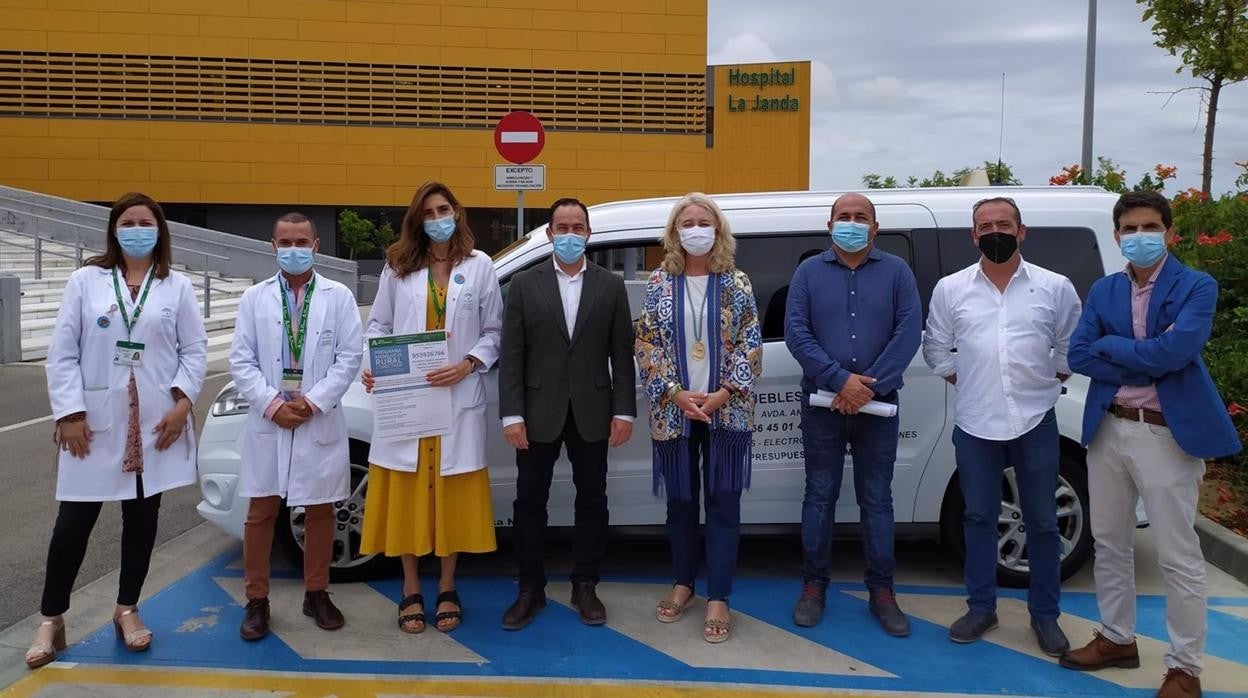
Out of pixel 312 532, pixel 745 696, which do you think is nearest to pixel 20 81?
pixel 312 532

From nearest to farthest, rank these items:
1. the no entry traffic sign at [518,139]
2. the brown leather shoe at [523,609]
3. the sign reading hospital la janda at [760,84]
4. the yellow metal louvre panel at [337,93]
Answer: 1. the brown leather shoe at [523,609]
2. the no entry traffic sign at [518,139]
3. the yellow metal louvre panel at [337,93]
4. the sign reading hospital la janda at [760,84]

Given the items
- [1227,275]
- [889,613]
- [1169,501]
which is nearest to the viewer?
[1169,501]

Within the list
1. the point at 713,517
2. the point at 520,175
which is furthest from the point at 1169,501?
the point at 520,175

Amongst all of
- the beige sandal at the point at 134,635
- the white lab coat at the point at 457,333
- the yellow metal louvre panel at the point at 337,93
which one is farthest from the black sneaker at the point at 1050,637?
the yellow metal louvre panel at the point at 337,93

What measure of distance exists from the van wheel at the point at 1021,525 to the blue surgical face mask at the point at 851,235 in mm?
1433

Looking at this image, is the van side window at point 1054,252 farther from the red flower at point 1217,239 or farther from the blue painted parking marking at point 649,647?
the red flower at point 1217,239

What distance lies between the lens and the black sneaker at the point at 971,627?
416cm

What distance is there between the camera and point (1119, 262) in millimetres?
4695

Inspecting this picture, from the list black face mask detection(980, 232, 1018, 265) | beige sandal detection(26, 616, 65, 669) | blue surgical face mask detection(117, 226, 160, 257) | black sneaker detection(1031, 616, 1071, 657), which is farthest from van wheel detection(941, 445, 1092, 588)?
beige sandal detection(26, 616, 65, 669)

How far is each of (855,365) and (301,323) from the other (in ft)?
8.38

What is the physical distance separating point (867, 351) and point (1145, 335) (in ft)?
3.65

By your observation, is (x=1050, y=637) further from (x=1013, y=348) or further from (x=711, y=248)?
(x=711, y=248)

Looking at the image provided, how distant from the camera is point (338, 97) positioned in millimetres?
28922

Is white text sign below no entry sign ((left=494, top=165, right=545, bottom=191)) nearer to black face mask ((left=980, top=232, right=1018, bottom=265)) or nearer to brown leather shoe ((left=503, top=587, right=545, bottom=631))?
brown leather shoe ((left=503, top=587, right=545, bottom=631))
